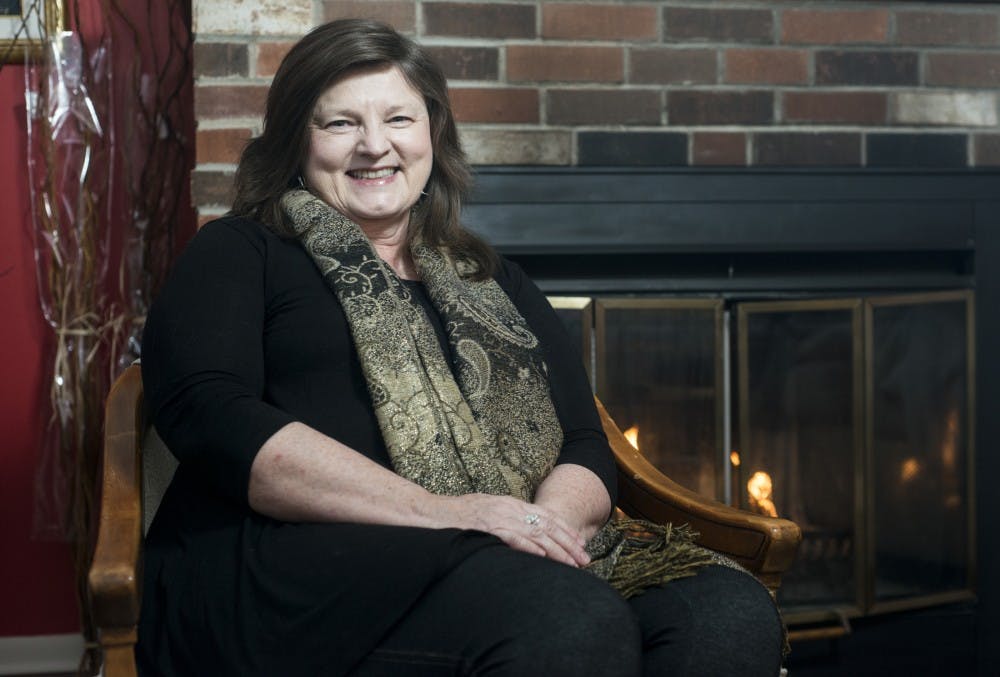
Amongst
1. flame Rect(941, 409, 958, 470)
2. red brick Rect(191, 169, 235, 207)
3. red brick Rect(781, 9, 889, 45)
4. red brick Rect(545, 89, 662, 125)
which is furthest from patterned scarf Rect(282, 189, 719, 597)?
flame Rect(941, 409, 958, 470)

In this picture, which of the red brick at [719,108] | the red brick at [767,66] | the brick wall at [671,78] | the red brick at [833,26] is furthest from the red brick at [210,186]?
the red brick at [833,26]

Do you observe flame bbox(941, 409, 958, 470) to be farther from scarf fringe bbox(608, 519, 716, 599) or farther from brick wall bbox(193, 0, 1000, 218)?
scarf fringe bbox(608, 519, 716, 599)

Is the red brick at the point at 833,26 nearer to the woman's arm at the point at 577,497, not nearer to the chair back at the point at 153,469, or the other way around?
the woman's arm at the point at 577,497

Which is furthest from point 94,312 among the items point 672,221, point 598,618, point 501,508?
point 598,618

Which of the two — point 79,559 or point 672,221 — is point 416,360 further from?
point 79,559

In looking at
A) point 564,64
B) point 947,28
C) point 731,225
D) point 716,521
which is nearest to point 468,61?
point 564,64

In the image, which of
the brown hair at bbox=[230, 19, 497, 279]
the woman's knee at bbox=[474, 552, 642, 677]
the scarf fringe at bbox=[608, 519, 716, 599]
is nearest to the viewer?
the woman's knee at bbox=[474, 552, 642, 677]

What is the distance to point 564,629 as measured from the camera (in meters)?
1.31

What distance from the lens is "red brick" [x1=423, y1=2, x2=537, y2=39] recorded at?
2.32 m

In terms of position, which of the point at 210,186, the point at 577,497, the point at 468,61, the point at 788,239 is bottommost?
the point at 577,497

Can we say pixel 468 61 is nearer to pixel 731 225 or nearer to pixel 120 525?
pixel 731 225

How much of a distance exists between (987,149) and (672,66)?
0.65 meters

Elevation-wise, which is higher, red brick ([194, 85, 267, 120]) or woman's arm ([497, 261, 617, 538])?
red brick ([194, 85, 267, 120])

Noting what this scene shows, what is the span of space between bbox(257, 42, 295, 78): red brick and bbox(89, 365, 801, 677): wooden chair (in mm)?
738
